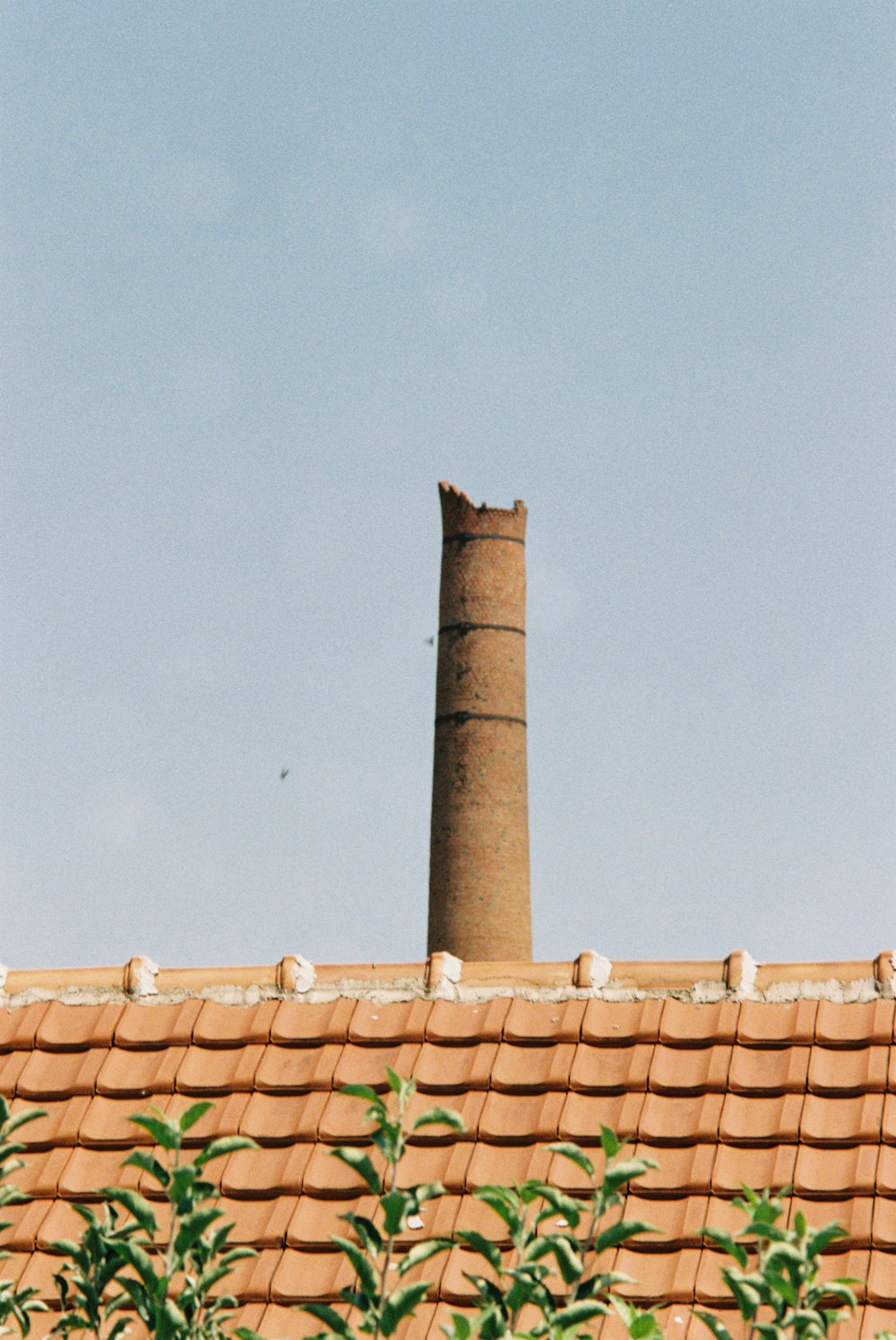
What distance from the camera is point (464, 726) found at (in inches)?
1115

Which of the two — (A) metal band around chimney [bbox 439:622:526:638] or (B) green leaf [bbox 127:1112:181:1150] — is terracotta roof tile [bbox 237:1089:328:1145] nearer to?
(B) green leaf [bbox 127:1112:181:1150]

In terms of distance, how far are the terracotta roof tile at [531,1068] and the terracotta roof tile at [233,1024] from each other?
0.83 meters

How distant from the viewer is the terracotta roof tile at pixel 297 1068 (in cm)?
590

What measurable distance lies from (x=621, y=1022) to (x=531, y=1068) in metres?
0.34

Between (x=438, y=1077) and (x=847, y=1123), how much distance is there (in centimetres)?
128

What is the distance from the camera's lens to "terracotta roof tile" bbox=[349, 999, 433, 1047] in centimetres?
603

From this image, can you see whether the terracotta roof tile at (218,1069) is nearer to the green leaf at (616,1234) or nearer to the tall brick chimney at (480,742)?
the green leaf at (616,1234)

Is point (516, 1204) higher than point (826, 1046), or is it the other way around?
point (826, 1046)

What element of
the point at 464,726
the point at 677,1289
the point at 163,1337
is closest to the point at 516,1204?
the point at 163,1337

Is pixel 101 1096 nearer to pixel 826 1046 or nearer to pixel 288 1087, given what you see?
pixel 288 1087

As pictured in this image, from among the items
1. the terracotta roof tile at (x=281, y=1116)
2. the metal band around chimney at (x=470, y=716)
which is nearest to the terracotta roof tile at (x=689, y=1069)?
the terracotta roof tile at (x=281, y=1116)

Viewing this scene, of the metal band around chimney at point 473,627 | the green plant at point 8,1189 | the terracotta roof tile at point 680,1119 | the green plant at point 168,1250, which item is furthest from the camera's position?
the metal band around chimney at point 473,627

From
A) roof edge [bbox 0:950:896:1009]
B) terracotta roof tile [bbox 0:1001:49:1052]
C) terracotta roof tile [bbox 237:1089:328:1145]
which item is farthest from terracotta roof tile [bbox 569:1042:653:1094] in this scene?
terracotta roof tile [bbox 0:1001:49:1052]

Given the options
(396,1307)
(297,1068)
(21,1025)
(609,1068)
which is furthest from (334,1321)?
(21,1025)
